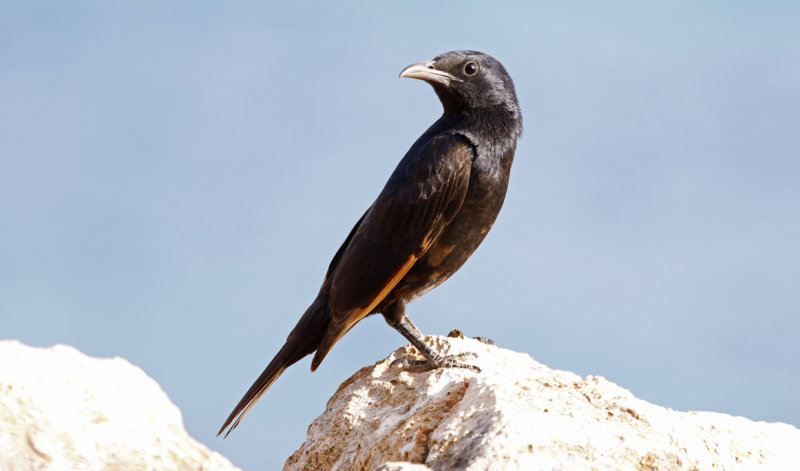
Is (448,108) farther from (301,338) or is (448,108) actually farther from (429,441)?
(429,441)

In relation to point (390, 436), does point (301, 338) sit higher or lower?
higher

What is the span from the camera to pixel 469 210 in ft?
16.9

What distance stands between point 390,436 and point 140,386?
12.3 feet

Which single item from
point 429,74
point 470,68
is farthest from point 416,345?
point 470,68

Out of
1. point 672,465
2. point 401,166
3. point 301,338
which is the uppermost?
point 401,166

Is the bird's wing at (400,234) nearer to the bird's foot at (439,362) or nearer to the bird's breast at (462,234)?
the bird's breast at (462,234)

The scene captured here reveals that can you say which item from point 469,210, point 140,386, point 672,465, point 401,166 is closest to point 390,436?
point 672,465

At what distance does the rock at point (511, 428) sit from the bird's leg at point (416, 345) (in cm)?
9

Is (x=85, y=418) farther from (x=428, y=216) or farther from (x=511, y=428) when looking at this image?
(x=511, y=428)

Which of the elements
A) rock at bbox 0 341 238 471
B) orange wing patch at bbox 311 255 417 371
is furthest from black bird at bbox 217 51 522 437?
rock at bbox 0 341 238 471

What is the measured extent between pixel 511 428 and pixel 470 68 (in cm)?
280

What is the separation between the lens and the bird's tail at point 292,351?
212 inches

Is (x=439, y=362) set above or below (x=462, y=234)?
below

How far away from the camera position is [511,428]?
3.51 meters
